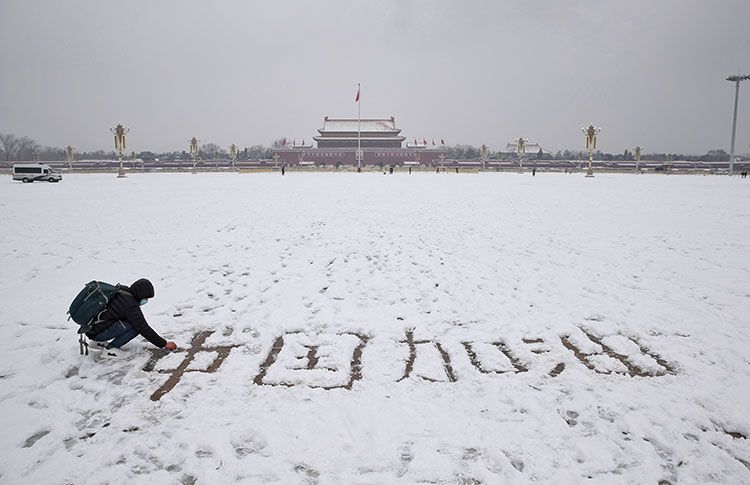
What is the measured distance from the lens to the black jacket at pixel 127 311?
4074 mm

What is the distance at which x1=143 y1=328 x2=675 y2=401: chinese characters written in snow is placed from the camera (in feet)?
12.8

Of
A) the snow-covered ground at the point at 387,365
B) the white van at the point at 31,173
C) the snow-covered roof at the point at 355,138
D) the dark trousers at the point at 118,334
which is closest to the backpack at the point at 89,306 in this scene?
the dark trousers at the point at 118,334

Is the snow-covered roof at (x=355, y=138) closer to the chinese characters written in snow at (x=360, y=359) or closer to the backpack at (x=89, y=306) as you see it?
the chinese characters written in snow at (x=360, y=359)

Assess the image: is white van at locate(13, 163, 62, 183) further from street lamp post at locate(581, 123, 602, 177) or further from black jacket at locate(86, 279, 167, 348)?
street lamp post at locate(581, 123, 602, 177)

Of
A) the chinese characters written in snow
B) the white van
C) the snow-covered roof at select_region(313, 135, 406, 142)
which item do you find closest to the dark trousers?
the chinese characters written in snow

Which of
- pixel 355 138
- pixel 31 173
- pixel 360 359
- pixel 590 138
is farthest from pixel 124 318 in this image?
pixel 355 138

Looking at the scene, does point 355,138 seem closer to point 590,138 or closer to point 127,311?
point 590,138

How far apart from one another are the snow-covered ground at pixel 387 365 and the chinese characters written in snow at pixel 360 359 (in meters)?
0.03

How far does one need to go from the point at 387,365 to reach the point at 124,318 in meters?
2.80

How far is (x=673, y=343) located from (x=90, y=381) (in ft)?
20.5

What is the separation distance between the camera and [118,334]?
166 inches

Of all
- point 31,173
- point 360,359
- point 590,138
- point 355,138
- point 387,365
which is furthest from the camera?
point 355,138

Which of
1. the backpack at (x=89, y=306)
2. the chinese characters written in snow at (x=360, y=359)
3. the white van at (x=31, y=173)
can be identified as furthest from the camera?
the white van at (x=31, y=173)

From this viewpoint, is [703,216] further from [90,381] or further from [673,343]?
[90,381]
